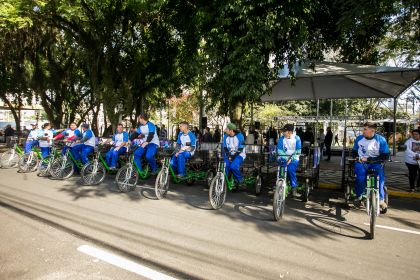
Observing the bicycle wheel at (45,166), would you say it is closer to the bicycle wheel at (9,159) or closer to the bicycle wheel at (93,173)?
the bicycle wheel at (93,173)

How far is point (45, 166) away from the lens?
11258mm

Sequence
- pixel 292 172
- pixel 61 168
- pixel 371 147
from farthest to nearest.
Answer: pixel 61 168
pixel 292 172
pixel 371 147

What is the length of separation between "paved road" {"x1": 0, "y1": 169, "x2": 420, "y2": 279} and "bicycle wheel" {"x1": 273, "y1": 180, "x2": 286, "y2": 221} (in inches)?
7.3

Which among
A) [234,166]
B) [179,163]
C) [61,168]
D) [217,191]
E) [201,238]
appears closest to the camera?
[201,238]

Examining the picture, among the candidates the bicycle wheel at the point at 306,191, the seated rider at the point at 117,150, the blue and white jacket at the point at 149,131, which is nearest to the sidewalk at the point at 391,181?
the bicycle wheel at the point at 306,191

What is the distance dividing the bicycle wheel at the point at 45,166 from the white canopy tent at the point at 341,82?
7.77 metres

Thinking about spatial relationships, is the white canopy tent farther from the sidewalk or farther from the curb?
the curb

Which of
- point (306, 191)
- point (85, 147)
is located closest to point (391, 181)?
point (306, 191)

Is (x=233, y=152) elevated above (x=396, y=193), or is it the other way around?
(x=233, y=152)

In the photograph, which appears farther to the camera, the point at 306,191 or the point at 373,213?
the point at 306,191

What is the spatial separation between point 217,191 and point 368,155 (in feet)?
9.89

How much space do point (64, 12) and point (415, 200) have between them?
1357 cm

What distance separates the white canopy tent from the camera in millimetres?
10992

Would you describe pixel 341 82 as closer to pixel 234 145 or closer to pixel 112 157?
pixel 234 145
